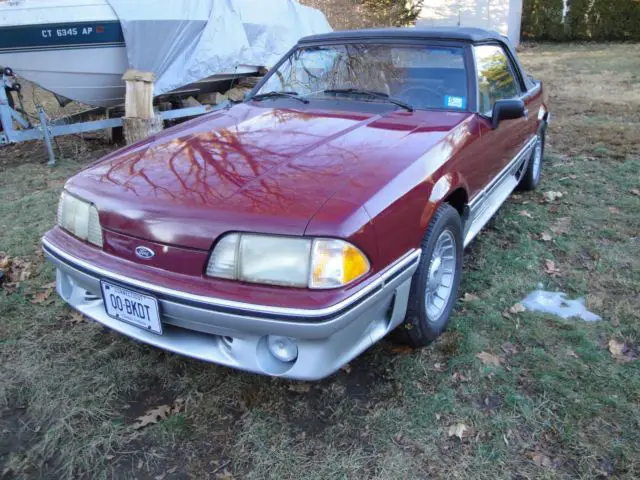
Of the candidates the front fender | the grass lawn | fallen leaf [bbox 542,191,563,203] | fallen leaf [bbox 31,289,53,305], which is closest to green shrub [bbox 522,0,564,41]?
fallen leaf [bbox 542,191,563,203]

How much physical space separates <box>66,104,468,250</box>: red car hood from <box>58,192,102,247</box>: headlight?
0.19ft

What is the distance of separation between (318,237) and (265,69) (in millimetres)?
7053

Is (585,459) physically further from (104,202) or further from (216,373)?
(104,202)

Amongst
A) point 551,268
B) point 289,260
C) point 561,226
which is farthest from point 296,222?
point 561,226

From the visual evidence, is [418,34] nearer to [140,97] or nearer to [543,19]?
[140,97]

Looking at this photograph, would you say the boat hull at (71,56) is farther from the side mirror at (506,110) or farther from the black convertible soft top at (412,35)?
the side mirror at (506,110)

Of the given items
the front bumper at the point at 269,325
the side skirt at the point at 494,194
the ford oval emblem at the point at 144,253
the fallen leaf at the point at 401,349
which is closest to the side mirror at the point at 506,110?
the side skirt at the point at 494,194

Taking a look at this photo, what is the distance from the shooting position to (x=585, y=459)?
2.05 m

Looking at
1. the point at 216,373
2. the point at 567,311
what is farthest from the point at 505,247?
the point at 216,373

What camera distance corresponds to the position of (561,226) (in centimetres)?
424

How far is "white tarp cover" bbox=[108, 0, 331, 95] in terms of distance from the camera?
269 inches

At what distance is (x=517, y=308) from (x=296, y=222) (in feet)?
5.95

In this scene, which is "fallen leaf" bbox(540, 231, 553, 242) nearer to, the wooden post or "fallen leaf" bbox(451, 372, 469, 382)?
"fallen leaf" bbox(451, 372, 469, 382)

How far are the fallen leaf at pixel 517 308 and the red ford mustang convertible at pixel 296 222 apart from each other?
431 mm
